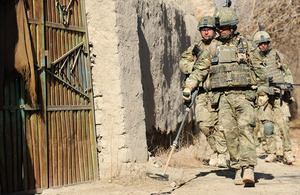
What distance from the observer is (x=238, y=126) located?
17.7ft

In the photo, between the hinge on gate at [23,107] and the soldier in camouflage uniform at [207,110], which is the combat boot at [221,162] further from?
the hinge on gate at [23,107]

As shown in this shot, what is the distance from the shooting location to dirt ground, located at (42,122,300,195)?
495 cm

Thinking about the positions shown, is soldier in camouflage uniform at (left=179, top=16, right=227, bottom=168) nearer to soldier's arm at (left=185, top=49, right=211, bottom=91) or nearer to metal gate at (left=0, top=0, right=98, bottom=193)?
soldier's arm at (left=185, top=49, right=211, bottom=91)

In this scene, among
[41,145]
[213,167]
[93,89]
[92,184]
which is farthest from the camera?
[213,167]

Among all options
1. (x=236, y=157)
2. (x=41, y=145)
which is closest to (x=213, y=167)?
(x=236, y=157)

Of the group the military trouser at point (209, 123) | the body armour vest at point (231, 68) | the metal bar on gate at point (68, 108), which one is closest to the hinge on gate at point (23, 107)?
the metal bar on gate at point (68, 108)

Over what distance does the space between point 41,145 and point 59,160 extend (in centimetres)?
31

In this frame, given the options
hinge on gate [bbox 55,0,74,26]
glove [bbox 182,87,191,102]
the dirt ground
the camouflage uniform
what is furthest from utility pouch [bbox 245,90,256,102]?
the camouflage uniform

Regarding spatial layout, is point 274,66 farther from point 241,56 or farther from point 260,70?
point 241,56

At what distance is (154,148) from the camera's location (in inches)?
281

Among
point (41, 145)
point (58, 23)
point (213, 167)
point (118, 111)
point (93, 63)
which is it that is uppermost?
point (58, 23)

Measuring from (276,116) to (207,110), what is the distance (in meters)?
2.04

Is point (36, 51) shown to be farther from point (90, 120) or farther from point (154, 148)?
point (154, 148)

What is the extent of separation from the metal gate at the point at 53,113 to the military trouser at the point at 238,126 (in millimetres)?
1679
